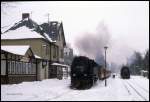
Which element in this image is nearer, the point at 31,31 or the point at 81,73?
the point at 81,73

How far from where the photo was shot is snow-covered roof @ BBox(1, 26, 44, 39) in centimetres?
4709

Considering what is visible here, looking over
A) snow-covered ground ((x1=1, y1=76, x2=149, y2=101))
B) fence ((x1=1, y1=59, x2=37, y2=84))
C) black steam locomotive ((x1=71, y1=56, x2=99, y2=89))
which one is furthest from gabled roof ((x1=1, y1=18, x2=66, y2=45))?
snow-covered ground ((x1=1, y1=76, x2=149, y2=101))

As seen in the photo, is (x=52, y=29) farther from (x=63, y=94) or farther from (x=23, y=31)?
(x=63, y=94)

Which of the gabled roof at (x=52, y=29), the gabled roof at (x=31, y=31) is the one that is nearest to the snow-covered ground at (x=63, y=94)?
the gabled roof at (x=31, y=31)

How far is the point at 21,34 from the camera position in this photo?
158 feet

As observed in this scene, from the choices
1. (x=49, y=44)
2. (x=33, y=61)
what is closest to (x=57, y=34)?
(x=49, y=44)

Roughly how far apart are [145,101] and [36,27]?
34912 mm

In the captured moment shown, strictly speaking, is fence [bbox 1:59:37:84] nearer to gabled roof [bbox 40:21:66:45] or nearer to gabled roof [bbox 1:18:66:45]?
gabled roof [bbox 1:18:66:45]

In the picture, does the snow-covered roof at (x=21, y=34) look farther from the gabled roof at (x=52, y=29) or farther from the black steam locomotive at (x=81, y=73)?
the black steam locomotive at (x=81, y=73)

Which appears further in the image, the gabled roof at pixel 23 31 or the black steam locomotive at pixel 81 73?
the gabled roof at pixel 23 31

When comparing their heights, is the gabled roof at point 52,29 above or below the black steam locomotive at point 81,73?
above

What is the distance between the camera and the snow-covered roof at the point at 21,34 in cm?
4709

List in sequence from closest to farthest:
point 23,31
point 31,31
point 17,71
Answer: point 17,71
point 31,31
point 23,31

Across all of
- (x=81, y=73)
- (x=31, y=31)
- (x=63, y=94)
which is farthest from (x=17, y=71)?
(x=31, y=31)
